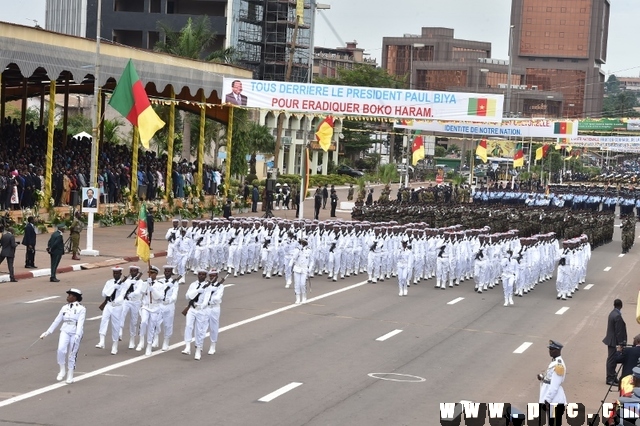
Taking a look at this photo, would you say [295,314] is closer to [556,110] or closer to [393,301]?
[393,301]

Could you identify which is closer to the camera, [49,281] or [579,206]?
[49,281]

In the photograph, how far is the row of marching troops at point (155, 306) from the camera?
64.6 ft

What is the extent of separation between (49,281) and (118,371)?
10470mm

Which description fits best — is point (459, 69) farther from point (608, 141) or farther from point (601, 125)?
point (608, 141)

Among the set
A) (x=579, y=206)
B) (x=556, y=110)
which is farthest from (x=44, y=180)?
(x=556, y=110)

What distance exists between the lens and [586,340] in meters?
23.9

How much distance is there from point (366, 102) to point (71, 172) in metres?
10.7

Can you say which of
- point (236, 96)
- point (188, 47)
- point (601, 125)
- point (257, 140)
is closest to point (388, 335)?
point (236, 96)

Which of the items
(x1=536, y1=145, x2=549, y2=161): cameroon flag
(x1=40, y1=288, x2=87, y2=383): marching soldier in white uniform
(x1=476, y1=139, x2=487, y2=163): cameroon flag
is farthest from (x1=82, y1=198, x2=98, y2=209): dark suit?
(x1=536, y1=145, x2=549, y2=161): cameroon flag

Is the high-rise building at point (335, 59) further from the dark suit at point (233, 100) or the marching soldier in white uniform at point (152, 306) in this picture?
the marching soldier in white uniform at point (152, 306)

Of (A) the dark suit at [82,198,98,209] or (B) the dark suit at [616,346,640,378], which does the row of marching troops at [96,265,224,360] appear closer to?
(B) the dark suit at [616,346,640,378]

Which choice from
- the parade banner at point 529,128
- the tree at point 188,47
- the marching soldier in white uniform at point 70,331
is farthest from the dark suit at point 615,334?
the parade banner at point 529,128

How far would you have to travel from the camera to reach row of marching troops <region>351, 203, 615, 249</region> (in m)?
43.2

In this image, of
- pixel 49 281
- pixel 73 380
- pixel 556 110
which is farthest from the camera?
pixel 556 110
